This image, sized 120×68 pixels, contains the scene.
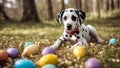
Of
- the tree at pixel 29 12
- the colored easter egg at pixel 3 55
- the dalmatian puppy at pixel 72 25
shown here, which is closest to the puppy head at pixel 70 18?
the dalmatian puppy at pixel 72 25

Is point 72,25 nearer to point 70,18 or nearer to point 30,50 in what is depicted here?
point 70,18

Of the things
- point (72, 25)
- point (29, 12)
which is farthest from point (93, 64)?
point (29, 12)

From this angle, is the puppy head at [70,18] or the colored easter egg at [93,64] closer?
the colored easter egg at [93,64]

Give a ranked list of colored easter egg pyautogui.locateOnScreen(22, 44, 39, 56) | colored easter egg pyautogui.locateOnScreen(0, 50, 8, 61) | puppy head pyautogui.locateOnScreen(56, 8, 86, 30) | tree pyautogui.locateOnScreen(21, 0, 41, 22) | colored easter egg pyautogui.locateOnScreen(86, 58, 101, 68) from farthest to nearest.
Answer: tree pyautogui.locateOnScreen(21, 0, 41, 22) < puppy head pyautogui.locateOnScreen(56, 8, 86, 30) < colored easter egg pyautogui.locateOnScreen(22, 44, 39, 56) < colored easter egg pyautogui.locateOnScreen(0, 50, 8, 61) < colored easter egg pyautogui.locateOnScreen(86, 58, 101, 68)

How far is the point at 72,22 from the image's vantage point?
8227 mm

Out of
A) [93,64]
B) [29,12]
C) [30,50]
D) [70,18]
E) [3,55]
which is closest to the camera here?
[93,64]

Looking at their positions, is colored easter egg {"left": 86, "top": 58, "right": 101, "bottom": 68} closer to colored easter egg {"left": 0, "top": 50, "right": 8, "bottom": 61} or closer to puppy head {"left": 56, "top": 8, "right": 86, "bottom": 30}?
colored easter egg {"left": 0, "top": 50, "right": 8, "bottom": 61}

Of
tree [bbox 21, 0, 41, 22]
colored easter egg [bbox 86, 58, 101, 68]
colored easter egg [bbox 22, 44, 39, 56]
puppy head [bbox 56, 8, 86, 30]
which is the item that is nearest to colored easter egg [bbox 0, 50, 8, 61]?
colored easter egg [bbox 22, 44, 39, 56]

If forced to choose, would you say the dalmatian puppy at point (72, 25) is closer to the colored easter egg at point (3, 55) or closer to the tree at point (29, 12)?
the colored easter egg at point (3, 55)

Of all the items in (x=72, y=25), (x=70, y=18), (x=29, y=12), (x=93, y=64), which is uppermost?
(x=70, y=18)

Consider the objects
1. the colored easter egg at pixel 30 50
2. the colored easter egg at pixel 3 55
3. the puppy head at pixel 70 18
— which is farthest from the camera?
the puppy head at pixel 70 18

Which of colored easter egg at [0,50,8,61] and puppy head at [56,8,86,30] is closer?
colored easter egg at [0,50,8,61]

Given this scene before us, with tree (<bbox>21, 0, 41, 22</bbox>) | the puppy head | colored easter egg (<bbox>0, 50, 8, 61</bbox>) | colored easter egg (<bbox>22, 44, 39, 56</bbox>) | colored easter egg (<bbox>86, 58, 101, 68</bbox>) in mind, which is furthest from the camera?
tree (<bbox>21, 0, 41, 22</bbox>)

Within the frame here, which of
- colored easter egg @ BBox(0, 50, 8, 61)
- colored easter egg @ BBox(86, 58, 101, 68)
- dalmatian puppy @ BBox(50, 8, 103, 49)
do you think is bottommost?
colored easter egg @ BBox(86, 58, 101, 68)
